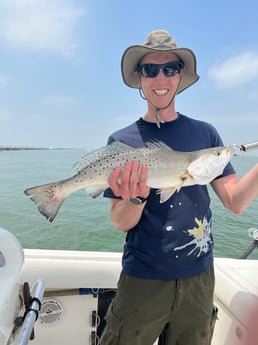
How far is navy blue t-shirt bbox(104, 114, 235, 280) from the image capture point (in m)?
1.82

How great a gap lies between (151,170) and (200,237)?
0.51 meters

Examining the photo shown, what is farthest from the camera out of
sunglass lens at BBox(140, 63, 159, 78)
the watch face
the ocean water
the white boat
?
the ocean water

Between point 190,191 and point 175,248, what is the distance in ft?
1.21

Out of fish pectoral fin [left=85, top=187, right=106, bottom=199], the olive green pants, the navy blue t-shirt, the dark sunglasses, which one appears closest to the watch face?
the navy blue t-shirt

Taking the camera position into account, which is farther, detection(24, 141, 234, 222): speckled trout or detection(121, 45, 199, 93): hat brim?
detection(121, 45, 199, 93): hat brim

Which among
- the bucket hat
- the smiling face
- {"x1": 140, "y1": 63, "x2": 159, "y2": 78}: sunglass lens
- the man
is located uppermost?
the bucket hat

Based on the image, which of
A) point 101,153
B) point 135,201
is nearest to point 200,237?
point 135,201

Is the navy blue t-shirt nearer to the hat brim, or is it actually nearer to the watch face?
the watch face

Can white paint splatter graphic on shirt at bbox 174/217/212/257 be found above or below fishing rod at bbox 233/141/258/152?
below

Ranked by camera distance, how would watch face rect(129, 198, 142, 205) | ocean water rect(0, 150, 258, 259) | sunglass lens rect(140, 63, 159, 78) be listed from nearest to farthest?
watch face rect(129, 198, 142, 205) < sunglass lens rect(140, 63, 159, 78) < ocean water rect(0, 150, 258, 259)

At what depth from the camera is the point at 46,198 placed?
205cm

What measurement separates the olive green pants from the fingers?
0.51 m

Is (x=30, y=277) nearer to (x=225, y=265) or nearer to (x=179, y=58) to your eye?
(x=225, y=265)

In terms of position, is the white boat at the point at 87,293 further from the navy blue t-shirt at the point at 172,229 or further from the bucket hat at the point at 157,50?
the bucket hat at the point at 157,50
